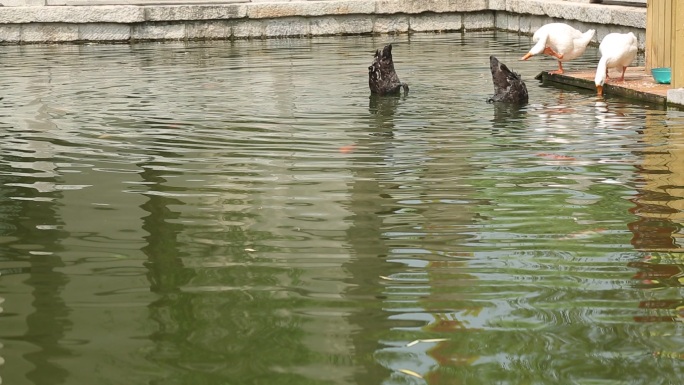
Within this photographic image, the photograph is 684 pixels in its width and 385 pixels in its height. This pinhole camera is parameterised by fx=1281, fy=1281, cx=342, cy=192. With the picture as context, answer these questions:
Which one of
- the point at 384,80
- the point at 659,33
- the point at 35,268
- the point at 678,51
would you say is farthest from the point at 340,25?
the point at 35,268

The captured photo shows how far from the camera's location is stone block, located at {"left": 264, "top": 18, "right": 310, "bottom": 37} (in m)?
19.6

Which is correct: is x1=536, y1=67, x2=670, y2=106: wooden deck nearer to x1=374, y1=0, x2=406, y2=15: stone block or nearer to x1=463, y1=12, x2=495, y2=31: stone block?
x1=374, y1=0, x2=406, y2=15: stone block

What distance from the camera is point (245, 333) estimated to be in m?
4.11

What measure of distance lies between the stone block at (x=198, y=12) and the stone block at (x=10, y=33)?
199cm

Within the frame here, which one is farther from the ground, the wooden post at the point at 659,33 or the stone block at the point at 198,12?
the stone block at the point at 198,12

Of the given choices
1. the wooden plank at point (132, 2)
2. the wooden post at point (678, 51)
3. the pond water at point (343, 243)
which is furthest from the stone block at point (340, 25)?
the wooden post at point (678, 51)

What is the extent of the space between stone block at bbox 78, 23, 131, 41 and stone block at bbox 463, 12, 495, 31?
210 inches

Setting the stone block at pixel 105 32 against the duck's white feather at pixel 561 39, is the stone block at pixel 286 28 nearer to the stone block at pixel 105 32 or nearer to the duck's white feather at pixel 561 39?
the stone block at pixel 105 32

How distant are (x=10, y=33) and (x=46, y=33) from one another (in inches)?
20.6

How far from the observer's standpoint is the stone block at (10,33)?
1892cm

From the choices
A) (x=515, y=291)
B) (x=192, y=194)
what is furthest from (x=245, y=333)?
(x=192, y=194)

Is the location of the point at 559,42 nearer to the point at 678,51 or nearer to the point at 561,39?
the point at 561,39

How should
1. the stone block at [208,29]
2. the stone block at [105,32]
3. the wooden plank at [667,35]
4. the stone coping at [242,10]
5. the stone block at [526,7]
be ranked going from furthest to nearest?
the stone block at [208,29], the stone block at [105,32], the stone coping at [242,10], the stone block at [526,7], the wooden plank at [667,35]

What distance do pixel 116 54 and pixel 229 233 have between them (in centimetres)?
1159
